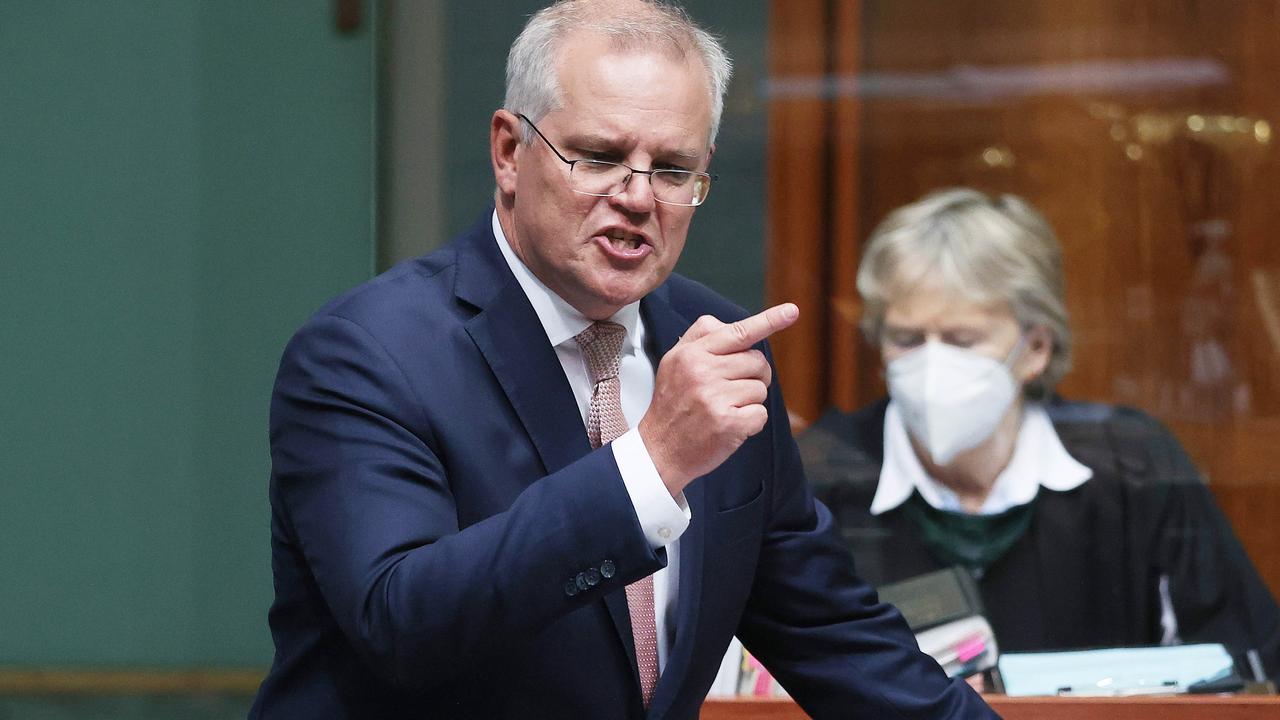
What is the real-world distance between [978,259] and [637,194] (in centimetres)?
199

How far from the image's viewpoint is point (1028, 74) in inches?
159

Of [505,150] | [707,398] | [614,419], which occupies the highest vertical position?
[505,150]

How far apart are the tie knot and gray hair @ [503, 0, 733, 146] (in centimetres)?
27

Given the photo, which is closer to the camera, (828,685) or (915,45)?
(828,685)

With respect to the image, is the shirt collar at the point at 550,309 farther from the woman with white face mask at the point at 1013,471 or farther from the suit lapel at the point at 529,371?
the woman with white face mask at the point at 1013,471

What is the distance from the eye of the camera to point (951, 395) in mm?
3869

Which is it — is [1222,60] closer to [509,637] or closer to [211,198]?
[211,198]

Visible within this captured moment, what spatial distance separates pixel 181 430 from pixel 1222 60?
8.97 feet

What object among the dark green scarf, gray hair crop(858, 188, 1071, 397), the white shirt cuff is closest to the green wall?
gray hair crop(858, 188, 1071, 397)

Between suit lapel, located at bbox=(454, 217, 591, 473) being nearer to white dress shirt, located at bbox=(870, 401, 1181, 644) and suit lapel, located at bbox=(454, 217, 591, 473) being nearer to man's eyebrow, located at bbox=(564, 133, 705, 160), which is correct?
man's eyebrow, located at bbox=(564, 133, 705, 160)

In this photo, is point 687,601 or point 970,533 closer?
point 687,601

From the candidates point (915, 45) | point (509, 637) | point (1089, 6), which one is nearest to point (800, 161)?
point (915, 45)

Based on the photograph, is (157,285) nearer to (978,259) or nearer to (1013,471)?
(978,259)

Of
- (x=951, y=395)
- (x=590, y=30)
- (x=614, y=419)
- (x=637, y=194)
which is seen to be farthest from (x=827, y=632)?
(x=951, y=395)
